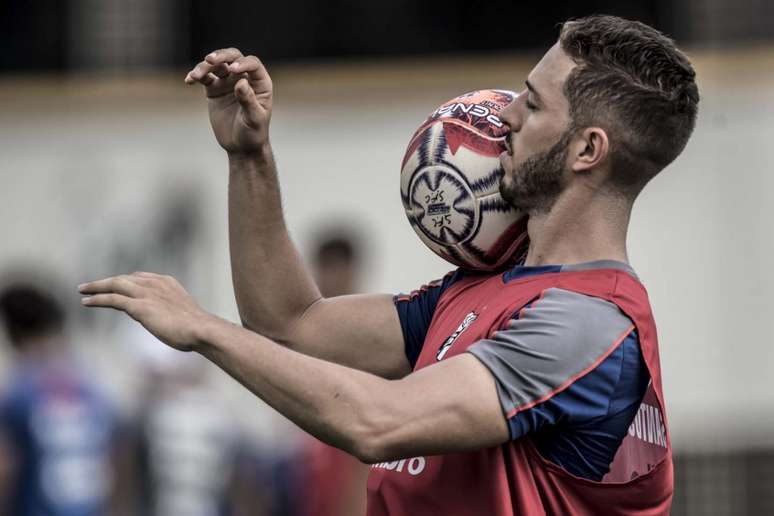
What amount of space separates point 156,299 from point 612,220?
1143 mm

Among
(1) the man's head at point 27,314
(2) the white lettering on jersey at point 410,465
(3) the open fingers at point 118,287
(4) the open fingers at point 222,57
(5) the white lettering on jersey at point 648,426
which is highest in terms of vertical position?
(4) the open fingers at point 222,57

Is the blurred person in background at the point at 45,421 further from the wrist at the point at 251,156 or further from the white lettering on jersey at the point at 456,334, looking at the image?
the white lettering on jersey at the point at 456,334

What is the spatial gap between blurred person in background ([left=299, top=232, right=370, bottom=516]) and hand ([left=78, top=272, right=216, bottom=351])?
394 centimetres

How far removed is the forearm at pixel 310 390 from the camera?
3625 millimetres

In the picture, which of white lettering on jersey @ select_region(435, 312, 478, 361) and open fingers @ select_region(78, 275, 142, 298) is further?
white lettering on jersey @ select_region(435, 312, 478, 361)

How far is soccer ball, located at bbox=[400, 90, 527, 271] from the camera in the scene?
4156 mm

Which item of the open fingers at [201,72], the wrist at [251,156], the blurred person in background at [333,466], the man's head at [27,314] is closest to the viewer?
the open fingers at [201,72]

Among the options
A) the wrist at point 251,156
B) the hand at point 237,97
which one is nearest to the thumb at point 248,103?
the hand at point 237,97

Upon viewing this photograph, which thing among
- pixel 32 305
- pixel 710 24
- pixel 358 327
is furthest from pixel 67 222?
pixel 358 327

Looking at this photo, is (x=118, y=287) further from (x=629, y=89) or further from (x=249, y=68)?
(x=629, y=89)

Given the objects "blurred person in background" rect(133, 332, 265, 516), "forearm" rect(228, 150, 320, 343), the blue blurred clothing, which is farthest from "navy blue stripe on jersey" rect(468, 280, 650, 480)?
"blurred person in background" rect(133, 332, 265, 516)

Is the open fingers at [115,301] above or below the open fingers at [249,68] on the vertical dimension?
below

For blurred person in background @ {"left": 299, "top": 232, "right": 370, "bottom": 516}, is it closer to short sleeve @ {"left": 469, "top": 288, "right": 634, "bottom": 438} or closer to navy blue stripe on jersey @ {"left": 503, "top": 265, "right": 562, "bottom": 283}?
navy blue stripe on jersey @ {"left": 503, "top": 265, "right": 562, "bottom": 283}

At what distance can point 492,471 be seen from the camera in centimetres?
387
